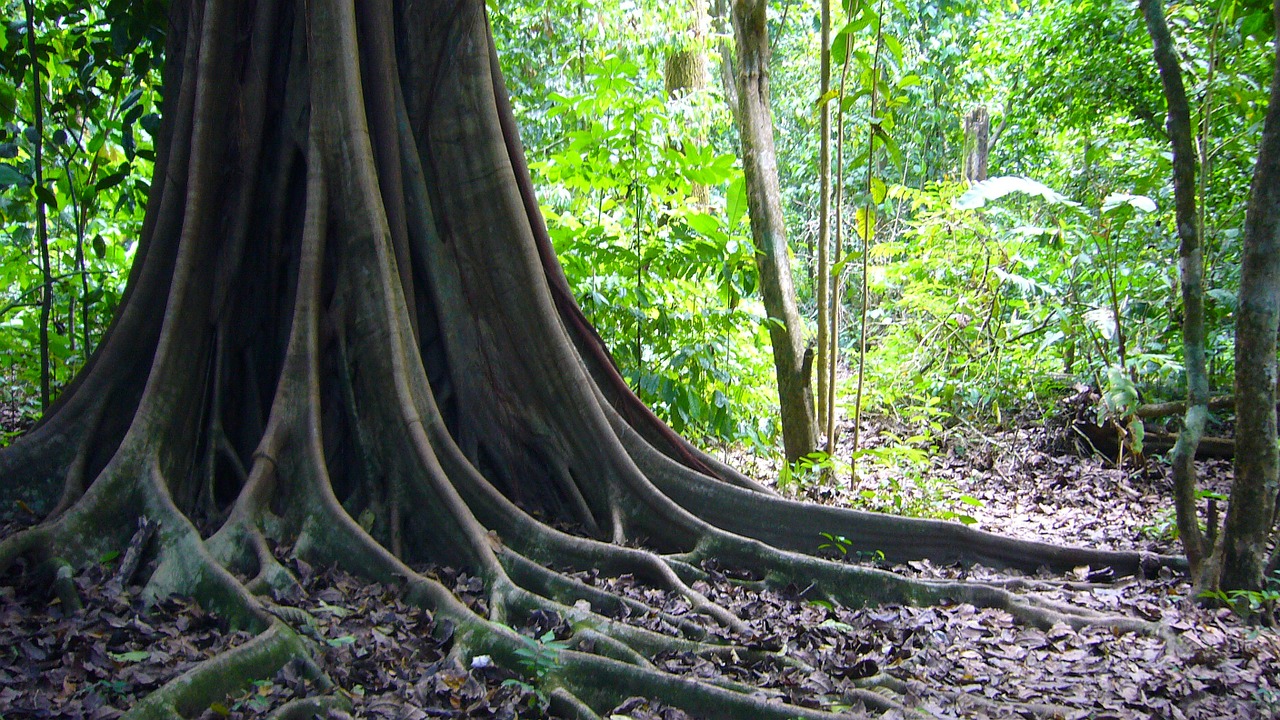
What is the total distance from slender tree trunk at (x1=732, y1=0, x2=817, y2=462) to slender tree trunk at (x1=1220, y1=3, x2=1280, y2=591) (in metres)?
2.42

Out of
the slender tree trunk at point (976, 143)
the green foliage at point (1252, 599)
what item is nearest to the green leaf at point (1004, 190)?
the green foliage at point (1252, 599)

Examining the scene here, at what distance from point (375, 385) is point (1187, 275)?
3.19 meters

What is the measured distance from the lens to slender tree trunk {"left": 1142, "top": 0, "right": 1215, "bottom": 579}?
3.26 meters

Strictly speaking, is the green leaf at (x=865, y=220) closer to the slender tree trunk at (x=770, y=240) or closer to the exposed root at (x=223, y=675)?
the slender tree trunk at (x=770, y=240)

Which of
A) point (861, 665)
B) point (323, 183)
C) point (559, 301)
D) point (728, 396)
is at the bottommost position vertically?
point (861, 665)

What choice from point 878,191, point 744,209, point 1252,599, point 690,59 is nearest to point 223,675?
point 1252,599

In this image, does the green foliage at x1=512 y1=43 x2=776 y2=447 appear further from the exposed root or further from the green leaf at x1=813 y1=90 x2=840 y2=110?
the exposed root

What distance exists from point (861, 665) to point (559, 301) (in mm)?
2231

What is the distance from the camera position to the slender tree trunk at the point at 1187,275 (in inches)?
128

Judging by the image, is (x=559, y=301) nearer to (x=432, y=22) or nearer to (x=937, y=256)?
(x=432, y=22)

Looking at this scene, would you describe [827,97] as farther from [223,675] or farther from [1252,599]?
[223,675]

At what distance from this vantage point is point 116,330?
360 centimetres

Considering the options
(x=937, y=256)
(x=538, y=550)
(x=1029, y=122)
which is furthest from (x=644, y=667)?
(x=1029, y=122)

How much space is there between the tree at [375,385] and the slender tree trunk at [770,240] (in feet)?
4.55
